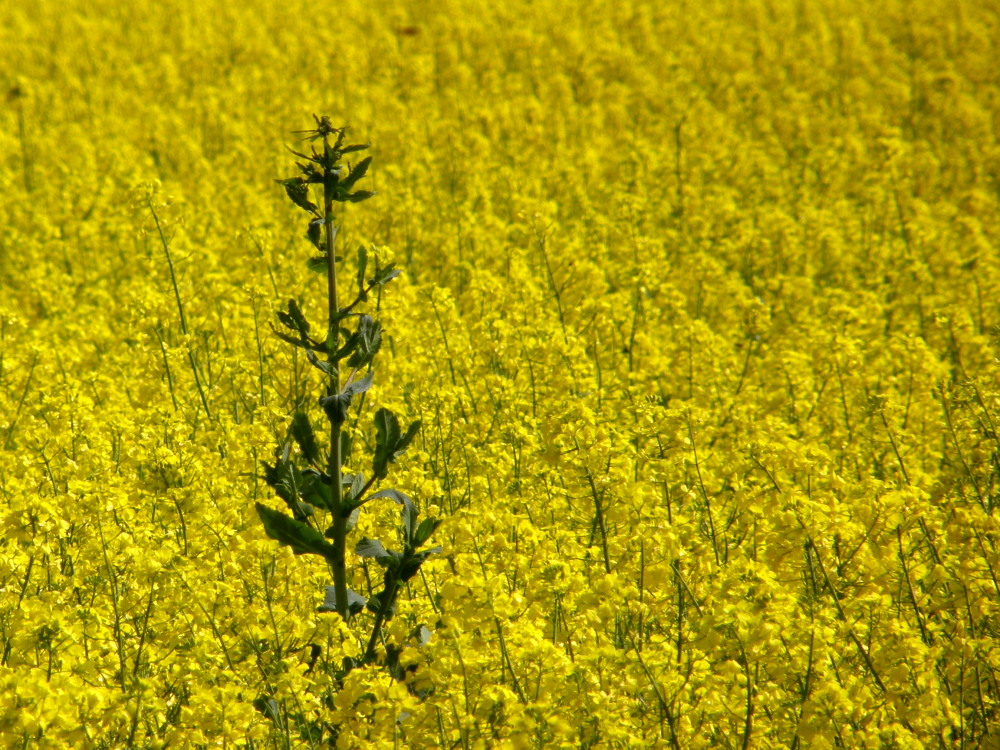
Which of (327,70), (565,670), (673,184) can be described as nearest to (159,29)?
(327,70)

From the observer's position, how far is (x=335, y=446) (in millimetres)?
3166

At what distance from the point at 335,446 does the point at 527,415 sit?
1912 millimetres

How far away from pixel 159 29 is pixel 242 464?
1112 cm

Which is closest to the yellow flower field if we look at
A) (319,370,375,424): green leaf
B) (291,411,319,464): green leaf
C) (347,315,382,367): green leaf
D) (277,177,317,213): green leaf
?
(291,411,319,464): green leaf

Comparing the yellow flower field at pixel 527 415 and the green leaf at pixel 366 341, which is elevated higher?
the green leaf at pixel 366 341

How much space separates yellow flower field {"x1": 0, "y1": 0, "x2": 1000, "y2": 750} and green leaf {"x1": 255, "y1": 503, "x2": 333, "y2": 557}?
54mm

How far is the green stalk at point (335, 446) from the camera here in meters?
3.12

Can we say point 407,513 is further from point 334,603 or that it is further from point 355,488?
point 334,603

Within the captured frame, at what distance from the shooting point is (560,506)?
372cm

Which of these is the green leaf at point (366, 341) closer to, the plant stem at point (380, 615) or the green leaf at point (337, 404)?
the green leaf at point (337, 404)

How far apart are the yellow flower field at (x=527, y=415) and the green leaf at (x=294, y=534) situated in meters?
0.05

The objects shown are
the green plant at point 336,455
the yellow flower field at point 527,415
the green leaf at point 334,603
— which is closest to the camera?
the yellow flower field at point 527,415

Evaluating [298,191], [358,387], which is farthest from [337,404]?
[298,191]

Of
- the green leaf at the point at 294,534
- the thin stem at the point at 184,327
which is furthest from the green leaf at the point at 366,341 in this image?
the thin stem at the point at 184,327
